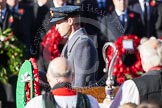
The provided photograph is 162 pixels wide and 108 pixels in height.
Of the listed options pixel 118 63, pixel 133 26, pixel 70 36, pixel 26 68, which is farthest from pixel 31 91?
pixel 133 26

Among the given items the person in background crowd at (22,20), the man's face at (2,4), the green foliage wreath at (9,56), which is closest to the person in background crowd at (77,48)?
the green foliage wreath at (9,56)

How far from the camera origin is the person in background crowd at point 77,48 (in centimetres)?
966

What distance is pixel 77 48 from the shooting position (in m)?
9.74

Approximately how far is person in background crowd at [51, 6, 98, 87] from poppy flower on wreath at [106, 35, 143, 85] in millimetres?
2530

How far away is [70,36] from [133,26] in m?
4.07

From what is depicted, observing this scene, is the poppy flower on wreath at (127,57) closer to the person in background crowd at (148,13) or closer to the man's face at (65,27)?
the person in background crowd at (148,13)

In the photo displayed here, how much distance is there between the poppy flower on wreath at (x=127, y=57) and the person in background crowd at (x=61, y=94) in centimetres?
519

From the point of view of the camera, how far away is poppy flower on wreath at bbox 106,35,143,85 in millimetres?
12633

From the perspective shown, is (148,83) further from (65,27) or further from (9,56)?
(9,56)

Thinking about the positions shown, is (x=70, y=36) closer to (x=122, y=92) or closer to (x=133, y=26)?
(x=122, y=92)

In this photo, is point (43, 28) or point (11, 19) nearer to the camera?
point (43, 28)

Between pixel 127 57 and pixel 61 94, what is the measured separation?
5.82 metres

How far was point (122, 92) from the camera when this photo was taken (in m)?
7.64

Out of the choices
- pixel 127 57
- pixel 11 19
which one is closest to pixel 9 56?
pixel 11 19
